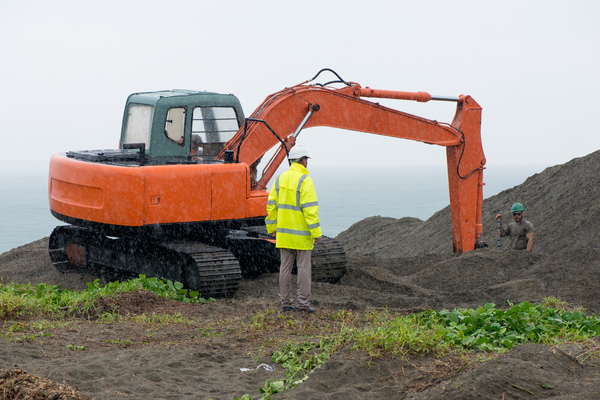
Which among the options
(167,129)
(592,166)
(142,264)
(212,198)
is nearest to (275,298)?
(212,198)

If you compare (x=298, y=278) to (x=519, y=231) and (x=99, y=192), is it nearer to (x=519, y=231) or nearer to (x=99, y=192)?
(x=99, y=192)

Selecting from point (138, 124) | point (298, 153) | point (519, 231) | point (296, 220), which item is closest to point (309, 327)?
point (296, 220)

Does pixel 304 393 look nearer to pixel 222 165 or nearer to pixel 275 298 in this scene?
pixel 275 298

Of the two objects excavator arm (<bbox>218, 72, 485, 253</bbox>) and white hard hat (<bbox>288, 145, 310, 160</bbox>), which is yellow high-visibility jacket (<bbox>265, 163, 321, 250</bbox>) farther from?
excavator arm (<bbox>218, 72, 485, 253</bbox>)

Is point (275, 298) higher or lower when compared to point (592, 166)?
lower

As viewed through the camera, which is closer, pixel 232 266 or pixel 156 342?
pixel 156 342

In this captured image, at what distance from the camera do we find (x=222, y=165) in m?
9.60

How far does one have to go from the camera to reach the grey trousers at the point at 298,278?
26.3ft

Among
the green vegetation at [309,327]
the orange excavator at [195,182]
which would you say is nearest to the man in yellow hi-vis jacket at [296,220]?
the green vegetation at [309,327]

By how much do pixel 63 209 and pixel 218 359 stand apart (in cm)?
510

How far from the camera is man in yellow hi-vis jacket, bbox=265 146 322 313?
782 cm

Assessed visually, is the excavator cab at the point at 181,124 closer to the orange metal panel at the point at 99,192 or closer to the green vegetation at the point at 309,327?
the orange metal panel at the point at 99,192

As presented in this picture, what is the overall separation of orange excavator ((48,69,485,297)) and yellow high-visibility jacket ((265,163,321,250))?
62.5 inches

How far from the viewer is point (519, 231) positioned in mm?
12000
